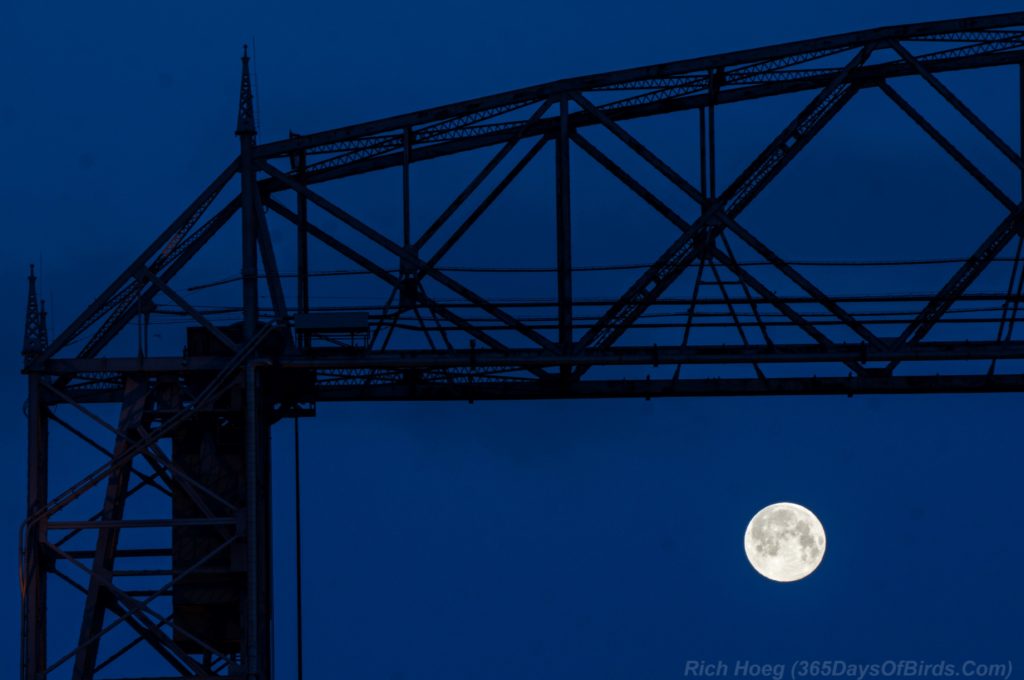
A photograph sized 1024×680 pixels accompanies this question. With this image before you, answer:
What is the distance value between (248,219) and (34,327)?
16.5 ft

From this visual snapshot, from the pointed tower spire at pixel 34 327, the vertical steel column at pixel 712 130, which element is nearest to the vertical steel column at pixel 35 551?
the pointed tower spire at pixel 34 327

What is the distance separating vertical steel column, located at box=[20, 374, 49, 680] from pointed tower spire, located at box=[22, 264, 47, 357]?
58 centimetres

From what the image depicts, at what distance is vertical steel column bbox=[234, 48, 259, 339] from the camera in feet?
164

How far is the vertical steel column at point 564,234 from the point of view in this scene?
4909 cm

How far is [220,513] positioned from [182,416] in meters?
2.32

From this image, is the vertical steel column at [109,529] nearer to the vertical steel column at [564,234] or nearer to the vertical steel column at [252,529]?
the vertical steel column at [252,529]

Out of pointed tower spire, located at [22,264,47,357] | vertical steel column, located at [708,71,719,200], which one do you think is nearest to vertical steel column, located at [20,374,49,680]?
pointed tower spire, located at [22,264,47,357]

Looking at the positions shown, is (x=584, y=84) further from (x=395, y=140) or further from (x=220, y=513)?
(x=220, y=513)

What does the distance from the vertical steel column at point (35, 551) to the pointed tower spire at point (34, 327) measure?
1.89ft

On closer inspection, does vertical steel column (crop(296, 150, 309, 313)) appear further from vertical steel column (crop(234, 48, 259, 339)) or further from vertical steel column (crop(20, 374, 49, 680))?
vertical steel column (crop(20, 374, 49, 680))

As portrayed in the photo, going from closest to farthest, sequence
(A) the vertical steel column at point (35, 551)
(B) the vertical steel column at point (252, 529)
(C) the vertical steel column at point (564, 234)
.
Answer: (B) the vertical steel column at point (252, 529) < (C) the vertical steel column at point (564, 234) < (A) the vertical steel column at point (35, 551)

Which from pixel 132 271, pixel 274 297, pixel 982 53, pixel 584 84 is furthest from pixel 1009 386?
pixel 132 271

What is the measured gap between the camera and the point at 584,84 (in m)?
49.5

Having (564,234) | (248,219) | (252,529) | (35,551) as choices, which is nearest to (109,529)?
(35,551)
